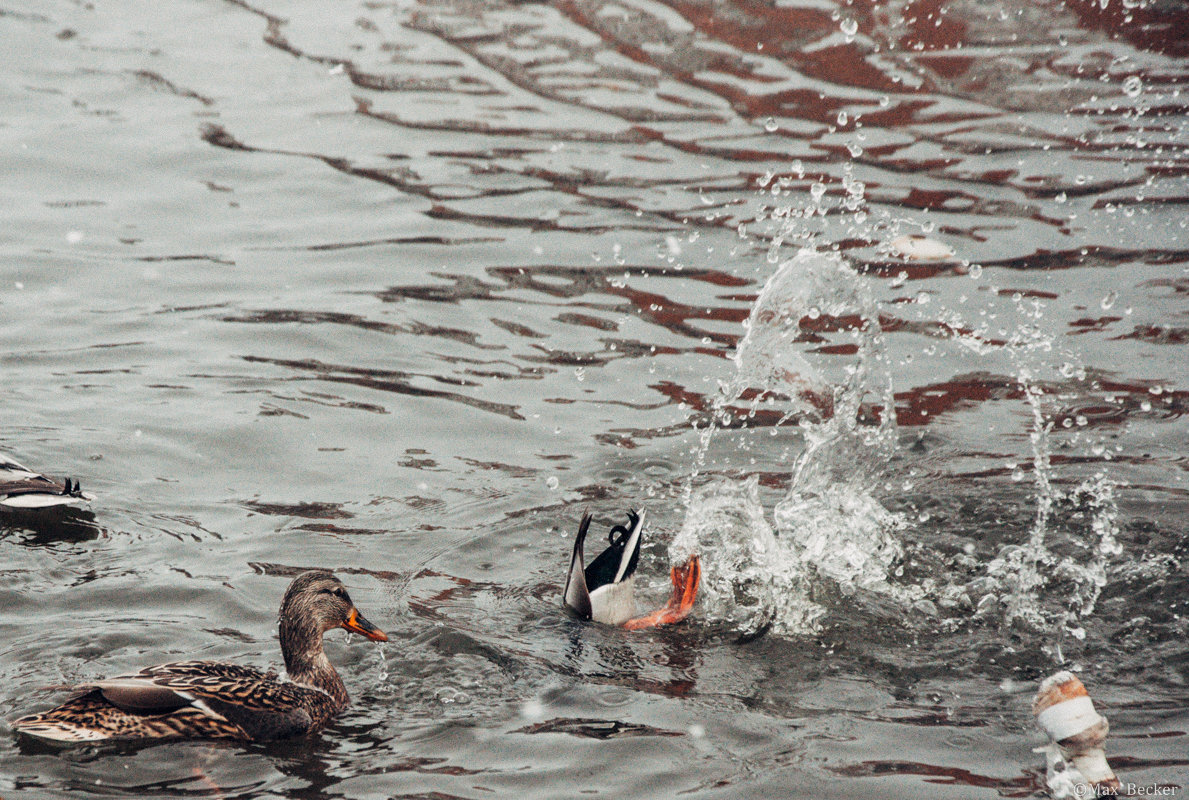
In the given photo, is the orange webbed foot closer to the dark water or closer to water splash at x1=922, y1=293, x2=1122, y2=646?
the dark water

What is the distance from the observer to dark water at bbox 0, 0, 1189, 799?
4.99m

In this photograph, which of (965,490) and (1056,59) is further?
(1056,59)

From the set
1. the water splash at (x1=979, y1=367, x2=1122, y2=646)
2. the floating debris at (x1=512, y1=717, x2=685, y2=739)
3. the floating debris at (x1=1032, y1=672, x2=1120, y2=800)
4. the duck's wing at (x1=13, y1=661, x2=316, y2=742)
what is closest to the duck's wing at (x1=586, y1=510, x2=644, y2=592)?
the floating debris at (x1=512, y1=717, x2=685, y2=739)

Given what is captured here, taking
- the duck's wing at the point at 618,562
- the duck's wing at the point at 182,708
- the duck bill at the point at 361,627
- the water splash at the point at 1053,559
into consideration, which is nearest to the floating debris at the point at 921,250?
the water splash at the point at 1053,559

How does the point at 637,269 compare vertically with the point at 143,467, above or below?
above

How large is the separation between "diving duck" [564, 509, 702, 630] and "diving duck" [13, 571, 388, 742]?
1066 millimetres

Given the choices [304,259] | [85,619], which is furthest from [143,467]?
[304,259]

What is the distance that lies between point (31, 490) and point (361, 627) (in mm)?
2098

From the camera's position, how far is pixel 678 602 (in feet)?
19.3

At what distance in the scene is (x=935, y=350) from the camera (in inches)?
352

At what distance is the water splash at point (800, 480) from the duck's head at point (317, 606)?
1674 mm

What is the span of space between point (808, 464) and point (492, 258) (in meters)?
4.08

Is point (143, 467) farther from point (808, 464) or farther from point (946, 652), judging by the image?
point (946, 652)

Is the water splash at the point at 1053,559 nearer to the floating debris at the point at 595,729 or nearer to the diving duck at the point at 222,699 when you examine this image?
the floating debris at the point at 595,729
